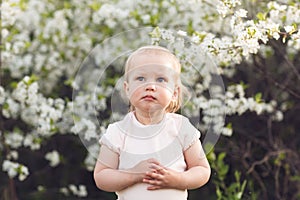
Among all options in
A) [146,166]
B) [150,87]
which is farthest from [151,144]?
[150,87]

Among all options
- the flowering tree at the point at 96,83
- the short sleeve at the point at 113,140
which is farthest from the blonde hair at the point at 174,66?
the flowering tree at the point at 96,83

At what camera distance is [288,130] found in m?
4.63

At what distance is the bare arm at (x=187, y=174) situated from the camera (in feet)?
7.95

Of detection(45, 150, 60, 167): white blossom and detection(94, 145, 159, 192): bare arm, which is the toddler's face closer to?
detection(94, 145, 159, 192): bare arm

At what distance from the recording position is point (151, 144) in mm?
2469

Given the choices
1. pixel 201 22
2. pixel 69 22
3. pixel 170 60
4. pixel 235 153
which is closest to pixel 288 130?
pixel 235 153

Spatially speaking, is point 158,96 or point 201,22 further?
point 201,22

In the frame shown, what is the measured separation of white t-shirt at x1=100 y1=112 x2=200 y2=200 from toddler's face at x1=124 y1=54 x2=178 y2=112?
77mm

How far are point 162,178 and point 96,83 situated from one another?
125cm

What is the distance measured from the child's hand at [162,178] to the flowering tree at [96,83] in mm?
841

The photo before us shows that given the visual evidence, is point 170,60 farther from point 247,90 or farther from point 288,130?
point 288,130

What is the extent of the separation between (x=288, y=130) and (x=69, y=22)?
5.45 ft

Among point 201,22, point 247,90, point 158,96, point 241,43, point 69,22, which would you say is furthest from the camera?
point 69,22

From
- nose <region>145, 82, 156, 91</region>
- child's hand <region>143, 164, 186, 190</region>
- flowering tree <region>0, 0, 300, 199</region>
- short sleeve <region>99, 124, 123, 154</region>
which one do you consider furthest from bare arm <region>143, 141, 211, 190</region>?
flowering tree <region>0, 0, 300, 199</region>
